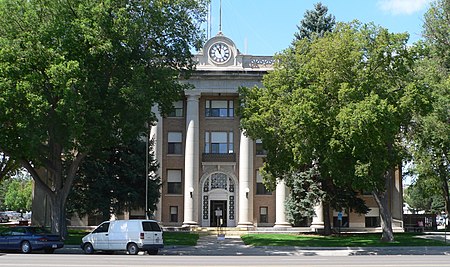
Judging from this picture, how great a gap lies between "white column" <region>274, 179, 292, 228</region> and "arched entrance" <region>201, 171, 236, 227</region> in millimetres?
4383

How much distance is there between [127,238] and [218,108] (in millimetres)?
29001

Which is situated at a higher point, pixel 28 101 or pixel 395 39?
pixel 395 39

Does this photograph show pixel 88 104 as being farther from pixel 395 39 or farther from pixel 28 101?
pixel 395 39

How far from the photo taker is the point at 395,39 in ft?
105

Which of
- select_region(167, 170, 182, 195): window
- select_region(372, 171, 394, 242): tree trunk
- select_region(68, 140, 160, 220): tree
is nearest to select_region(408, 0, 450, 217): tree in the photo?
select_region(372, 171, 394, 242): tree trunk

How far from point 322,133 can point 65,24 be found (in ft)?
48.7

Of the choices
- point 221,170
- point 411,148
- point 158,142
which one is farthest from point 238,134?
point 411,148

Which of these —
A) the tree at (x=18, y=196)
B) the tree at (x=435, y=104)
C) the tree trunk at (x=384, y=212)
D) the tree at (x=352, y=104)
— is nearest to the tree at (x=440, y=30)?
the tree at (x=435, y=104)

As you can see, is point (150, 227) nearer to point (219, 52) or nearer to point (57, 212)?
point (57, 212)

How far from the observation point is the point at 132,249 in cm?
2756

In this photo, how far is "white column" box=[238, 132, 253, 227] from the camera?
52.2 metres

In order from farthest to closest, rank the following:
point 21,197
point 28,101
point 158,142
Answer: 1. point 21,197
2. point 158,142
3. point 28,101

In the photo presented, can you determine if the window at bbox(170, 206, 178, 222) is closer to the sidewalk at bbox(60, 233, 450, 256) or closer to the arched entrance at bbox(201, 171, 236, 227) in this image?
the arched entrance at bbox(201, 171, 236, 227)

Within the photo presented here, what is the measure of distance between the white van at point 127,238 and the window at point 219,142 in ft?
87.5
